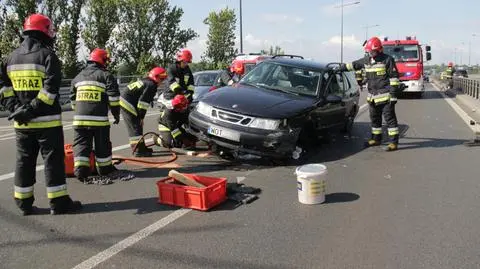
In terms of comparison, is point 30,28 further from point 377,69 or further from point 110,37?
point 110,37

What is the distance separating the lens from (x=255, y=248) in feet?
13.4

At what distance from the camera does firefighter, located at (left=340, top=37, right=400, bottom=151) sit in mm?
8961

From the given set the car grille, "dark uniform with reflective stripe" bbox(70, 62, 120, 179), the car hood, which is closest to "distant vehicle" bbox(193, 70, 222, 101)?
the car hood

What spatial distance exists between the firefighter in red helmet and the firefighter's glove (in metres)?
3.63

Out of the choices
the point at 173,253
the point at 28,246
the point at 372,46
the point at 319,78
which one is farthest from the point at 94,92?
the point at 372,46

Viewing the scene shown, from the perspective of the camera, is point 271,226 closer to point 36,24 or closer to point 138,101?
point 36,24

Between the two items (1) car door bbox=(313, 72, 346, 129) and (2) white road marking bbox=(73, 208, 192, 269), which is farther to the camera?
(1) car door bbox=(313, 72, 346, 129)

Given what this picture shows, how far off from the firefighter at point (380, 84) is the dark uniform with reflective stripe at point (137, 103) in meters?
3.69

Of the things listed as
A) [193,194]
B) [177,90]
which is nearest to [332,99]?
[177,90]

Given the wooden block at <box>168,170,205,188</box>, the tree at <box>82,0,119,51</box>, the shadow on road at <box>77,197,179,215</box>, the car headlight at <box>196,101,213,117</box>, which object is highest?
the tree at <box>82,0,119,51</box>

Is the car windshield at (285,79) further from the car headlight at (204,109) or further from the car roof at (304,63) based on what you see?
the car headlight at (204,109)

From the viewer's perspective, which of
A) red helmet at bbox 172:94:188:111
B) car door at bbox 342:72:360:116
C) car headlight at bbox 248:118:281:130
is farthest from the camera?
car door at bbox 342:72:360:116

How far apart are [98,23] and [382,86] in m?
32.3

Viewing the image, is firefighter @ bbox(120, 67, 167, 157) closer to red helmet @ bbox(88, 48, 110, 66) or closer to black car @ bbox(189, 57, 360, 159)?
black car @ bbox(189, 57, 360, 159)
